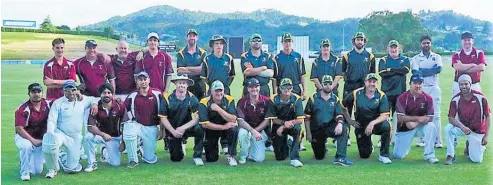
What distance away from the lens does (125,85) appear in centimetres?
715

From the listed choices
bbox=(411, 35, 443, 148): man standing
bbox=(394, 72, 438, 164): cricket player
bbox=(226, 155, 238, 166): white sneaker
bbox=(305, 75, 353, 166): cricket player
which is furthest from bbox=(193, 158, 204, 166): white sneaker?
bbox=(411, 35, 443, 148): man standing

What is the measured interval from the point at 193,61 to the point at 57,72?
1.70 meters

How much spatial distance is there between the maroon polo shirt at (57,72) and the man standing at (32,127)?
2.42ft

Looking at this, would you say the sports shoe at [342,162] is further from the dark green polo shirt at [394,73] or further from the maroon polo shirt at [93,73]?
the maroon polo shirt at [93,73]

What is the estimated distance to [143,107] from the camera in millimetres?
6512

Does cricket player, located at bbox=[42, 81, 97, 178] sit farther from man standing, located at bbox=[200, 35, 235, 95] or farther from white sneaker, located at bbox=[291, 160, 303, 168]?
white sneaker, located at bbox=[291, 160, 303, 168]

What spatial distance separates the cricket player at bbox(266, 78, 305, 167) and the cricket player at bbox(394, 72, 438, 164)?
1182mm

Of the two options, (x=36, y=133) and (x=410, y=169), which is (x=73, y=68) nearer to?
(x=36, y=133)

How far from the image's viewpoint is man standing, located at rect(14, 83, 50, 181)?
5.72 meters

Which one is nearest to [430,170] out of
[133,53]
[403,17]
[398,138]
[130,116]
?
[398,138]

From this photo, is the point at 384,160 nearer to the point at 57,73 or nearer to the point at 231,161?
the point at 231,161

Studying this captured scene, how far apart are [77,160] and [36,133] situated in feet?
1.65

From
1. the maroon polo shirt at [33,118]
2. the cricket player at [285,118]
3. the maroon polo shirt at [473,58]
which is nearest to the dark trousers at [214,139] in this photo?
the cricket player at [285,118]

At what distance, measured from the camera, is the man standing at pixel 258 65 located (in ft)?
23.3
